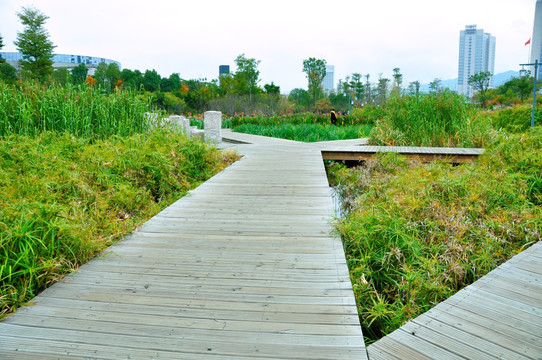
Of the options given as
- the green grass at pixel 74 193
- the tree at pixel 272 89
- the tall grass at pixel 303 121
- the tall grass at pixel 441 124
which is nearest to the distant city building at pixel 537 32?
the tree at pixel 272 89

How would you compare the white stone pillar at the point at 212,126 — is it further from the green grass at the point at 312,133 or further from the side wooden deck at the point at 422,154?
the side wooden deck at the point at 422,154

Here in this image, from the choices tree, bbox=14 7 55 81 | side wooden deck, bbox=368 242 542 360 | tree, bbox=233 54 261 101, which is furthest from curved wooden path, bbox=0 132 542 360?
tree, bbox=14 7 55 81

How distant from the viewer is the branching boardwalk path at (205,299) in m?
1.58

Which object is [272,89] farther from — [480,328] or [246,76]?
[480,328]

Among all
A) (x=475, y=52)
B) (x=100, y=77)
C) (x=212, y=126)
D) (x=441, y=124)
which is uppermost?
(x=475, y=52)

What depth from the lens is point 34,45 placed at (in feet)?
119

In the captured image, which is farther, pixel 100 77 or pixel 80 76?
pixel 100 77

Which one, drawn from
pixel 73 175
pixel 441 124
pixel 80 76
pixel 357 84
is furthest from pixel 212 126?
pixel 357 84

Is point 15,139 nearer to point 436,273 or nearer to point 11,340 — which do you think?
point 11,340

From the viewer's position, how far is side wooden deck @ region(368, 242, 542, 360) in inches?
60.6

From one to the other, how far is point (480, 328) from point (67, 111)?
5613 mm

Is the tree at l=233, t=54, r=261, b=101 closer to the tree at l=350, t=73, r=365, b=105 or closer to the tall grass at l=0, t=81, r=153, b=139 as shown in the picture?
the tree at l=350, t=73, r=365, b=105

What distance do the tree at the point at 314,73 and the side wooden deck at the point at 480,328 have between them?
3360cm

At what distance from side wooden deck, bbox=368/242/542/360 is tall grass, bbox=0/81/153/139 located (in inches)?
204
